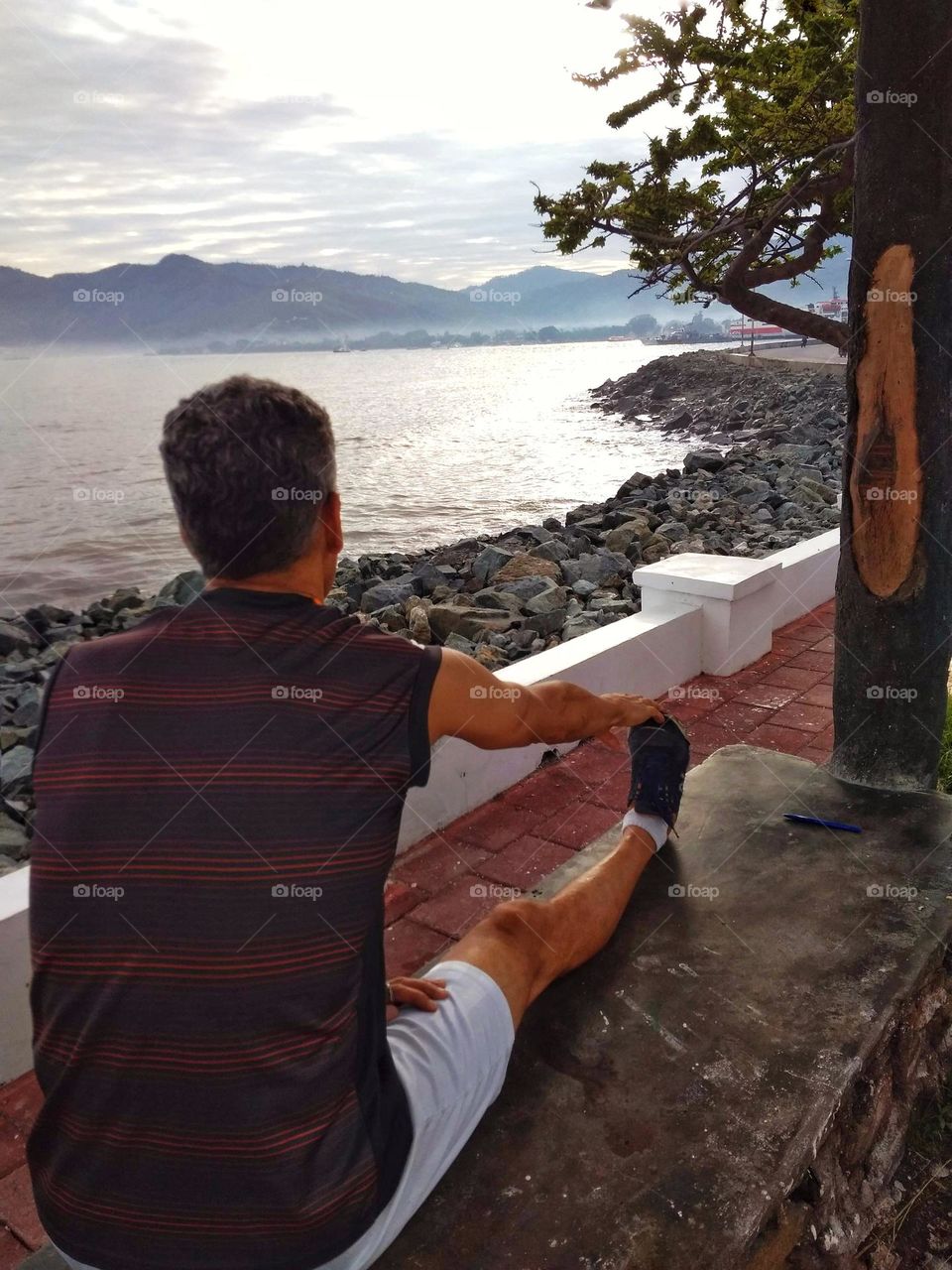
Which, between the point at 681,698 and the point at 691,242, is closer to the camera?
the point at 681,698

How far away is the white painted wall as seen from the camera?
3447mm

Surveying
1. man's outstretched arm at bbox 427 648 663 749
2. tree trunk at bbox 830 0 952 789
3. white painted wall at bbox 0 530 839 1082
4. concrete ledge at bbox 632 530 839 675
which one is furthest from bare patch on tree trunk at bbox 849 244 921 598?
concrete ledge at bbox 632 530 839 675

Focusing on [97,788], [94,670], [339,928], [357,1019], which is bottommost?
[357,1019]

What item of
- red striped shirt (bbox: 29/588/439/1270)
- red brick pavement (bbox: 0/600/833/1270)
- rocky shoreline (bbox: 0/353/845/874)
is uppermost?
red striped shirt (bbox: 29/588/439/1270)

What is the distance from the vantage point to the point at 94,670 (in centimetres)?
135

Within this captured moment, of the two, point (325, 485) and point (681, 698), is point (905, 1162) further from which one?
point (681, 698)

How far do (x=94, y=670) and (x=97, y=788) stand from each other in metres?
0.17

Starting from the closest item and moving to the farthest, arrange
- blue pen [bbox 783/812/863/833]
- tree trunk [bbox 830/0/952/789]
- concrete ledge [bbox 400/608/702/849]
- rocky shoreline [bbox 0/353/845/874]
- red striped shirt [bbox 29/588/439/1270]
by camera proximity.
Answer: red striped shirt [bbox 29/588/439/1270]
tree trunk [bbox 830/0/952/789]
blue pen [bbox 783/812/863/833]
concrete ledge [bbox 400/608/702/849]
rocky shoreline [bbox 0/353/845/874]

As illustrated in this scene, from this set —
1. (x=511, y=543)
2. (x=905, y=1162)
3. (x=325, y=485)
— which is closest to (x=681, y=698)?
(x=905, y=1162)

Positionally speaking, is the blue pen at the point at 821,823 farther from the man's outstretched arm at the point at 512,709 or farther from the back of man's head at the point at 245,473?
the back of man's head at the point at 245,473

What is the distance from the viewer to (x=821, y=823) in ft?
9.10

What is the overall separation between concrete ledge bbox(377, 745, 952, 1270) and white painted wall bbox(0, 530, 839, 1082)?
2.82 feet

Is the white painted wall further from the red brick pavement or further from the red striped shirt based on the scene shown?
the red striped shirt

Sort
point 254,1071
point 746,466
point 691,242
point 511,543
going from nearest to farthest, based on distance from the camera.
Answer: point 254,1071 → point 691,242 → point 511,543 → point 746,466
